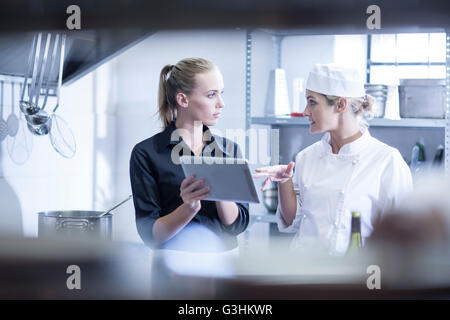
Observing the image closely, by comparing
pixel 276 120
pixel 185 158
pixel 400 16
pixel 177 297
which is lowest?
pixel 177 297

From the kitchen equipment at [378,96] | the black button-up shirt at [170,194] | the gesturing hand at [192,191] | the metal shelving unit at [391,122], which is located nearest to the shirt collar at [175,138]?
the black button-up shirt at [170,194]

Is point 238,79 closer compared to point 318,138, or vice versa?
point 318,138

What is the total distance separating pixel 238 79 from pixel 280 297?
0.61m

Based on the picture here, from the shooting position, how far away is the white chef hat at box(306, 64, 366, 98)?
3.61 feet

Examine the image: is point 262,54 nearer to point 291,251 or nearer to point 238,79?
point 238,79

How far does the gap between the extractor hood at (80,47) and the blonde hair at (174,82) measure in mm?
76

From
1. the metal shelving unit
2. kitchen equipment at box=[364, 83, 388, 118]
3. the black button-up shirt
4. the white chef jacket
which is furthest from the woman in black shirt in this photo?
kitchen equipment at box=[364, 83, 388, 118]

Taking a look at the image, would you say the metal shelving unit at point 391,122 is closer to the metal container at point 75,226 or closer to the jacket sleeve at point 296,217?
the jacket sleeve at point 296,217

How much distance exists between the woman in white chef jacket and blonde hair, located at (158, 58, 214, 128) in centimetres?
19

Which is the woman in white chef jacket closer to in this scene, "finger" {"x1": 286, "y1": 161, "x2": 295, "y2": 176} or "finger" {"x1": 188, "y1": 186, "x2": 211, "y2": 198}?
"finger" {"x1": 286, "y1": 161, "x2": 295, "y2": 176}

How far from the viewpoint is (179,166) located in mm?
1078

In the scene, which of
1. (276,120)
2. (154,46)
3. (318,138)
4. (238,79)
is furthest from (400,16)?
(276,120)

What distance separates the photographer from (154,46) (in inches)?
42.6

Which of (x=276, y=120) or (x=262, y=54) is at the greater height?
(x=262, y=54)
